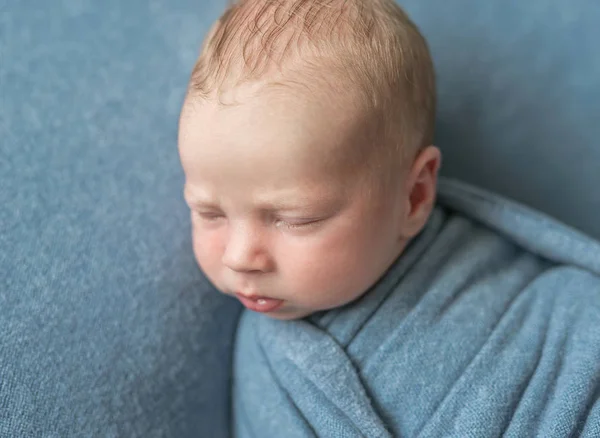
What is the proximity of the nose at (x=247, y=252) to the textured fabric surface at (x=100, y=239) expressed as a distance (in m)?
0.18

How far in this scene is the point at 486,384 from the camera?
2.78ft

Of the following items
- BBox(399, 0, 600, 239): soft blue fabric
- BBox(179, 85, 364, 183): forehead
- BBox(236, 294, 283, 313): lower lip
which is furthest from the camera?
BBox(399, 0, 600, 239): soft blue fabric

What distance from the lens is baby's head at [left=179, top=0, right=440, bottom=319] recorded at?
29.9 inches

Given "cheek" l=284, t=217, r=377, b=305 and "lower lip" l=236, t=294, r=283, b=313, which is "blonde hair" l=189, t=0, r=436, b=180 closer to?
"cheek" l=284, t=217, r=377, b=305

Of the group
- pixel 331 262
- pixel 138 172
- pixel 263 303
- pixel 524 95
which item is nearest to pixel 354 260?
pixel 331 262

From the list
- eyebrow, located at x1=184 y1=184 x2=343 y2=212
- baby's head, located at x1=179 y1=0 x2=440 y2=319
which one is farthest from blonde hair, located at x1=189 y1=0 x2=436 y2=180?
eyebrow, located at x1=184 y1=184 x2=343 y2=212

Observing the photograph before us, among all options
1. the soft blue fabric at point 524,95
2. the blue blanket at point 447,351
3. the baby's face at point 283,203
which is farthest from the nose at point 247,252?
the soft blue fabric at point 524,95

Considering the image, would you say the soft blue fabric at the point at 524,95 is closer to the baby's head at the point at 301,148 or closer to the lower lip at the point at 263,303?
the baby's head at the point at 301,148

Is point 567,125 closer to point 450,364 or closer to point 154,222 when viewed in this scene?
point 450,364

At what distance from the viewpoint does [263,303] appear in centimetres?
86

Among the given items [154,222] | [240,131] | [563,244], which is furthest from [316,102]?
[563,244]

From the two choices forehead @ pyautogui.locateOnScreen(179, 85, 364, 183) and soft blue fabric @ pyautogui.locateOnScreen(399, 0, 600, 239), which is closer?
forehead @ pyautogui.locateOnScreen(179, 85, 364, 183)

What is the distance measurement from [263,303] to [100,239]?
0.25 meters

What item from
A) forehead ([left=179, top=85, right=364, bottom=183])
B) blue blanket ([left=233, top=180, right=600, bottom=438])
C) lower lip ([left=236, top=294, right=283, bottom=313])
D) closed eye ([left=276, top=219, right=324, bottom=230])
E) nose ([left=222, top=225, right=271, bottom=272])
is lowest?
blue blanket ([left=233, top=180, right=600, bottom=438])
